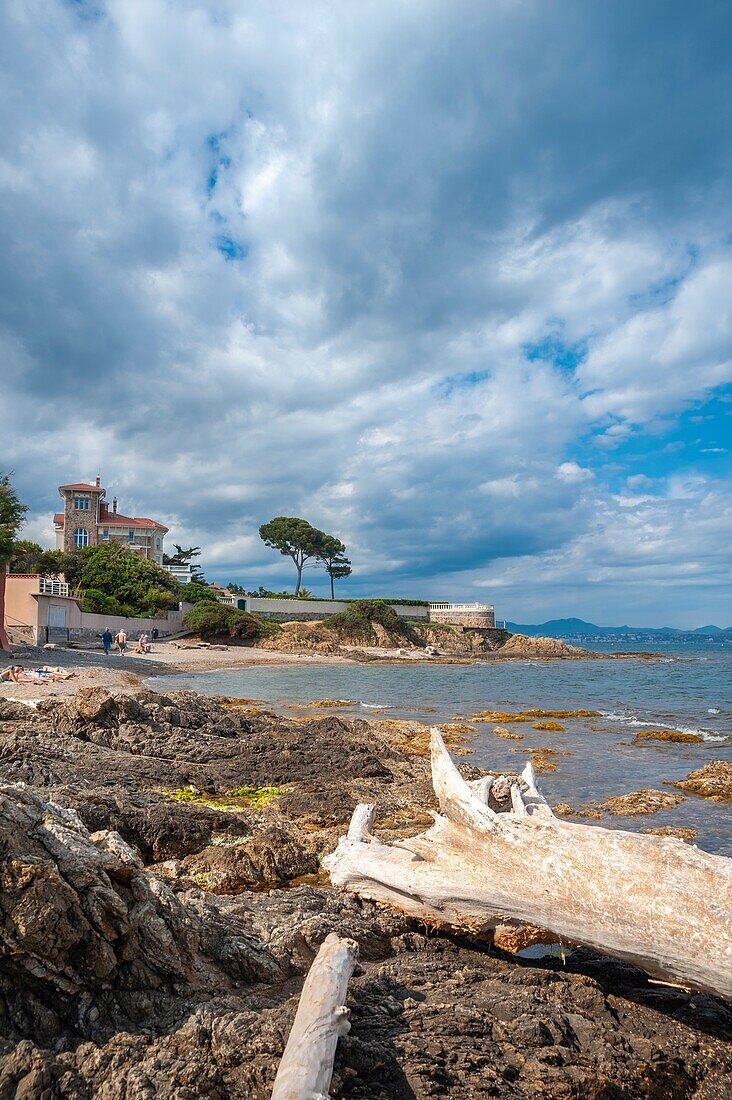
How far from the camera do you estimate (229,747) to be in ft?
42.9

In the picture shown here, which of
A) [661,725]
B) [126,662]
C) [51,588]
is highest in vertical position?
[51,588]

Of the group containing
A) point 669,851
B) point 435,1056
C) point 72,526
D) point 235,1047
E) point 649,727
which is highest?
point 72,526

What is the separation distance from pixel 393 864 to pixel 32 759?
588 centimetres

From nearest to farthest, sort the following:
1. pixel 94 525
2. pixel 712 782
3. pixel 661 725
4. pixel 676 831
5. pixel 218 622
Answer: pixel 676 831, pixel 712 782, pixel 661 725, pixel 218 622, pixel 94 525

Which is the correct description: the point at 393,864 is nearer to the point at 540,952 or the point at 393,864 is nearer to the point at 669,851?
the point at 540,952

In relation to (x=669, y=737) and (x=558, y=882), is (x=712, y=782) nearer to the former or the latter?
(x=669, y=737)

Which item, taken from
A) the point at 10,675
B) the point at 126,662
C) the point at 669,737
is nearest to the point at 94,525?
the point at 126,662

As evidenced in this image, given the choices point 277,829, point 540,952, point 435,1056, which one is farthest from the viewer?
point 277,829

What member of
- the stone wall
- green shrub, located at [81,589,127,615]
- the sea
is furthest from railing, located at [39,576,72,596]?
the stone wall

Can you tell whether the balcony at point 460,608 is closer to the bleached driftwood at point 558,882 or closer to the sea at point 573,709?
the sea at point 573,709

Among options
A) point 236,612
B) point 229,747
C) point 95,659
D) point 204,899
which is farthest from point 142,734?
point 236,612

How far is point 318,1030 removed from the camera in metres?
3.04

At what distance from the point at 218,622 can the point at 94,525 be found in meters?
23.1

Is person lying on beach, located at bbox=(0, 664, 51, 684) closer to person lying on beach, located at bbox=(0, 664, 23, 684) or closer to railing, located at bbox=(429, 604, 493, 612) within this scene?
person lying on beach, located at bbox=(0, 664, 23, 684)
